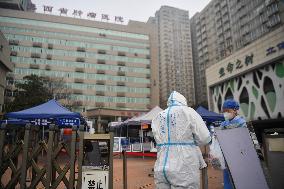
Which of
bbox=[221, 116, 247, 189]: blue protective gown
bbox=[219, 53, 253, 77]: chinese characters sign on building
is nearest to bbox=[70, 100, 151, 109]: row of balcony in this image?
bbox=[219, 53, 253, 77]: chinese characters sign on building

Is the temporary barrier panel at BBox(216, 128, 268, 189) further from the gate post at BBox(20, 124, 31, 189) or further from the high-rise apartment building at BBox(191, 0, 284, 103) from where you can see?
the high-rise apartment building at BBox(191, 0, 284, 103)

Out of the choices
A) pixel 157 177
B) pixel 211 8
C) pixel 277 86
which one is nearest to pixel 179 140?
pixel 157 177

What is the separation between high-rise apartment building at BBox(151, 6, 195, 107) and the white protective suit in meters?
87.4

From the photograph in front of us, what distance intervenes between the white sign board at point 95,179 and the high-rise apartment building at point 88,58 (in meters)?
41.2

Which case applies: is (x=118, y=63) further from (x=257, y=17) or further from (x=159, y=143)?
(x=159, y=143)

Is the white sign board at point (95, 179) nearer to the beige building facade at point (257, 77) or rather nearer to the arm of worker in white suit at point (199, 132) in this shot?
the arm of worker in white suit at point (199, 132)

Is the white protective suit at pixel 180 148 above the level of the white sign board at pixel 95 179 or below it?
above

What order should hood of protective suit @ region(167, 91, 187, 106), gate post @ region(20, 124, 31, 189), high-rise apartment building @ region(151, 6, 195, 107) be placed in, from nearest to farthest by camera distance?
1. hood of protective suit @ region(167, 91, 187, 106)
2. gate post @ region(20, 124, 31, 189)
3. high-rise apartment building @ region(151, 6, 195, 107)

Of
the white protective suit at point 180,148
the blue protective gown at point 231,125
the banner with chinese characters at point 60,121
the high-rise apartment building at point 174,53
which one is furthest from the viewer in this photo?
the high-rise apartment building at point 174,53

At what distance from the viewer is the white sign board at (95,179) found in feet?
12.0

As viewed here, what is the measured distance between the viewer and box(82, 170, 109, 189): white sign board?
3.65 metres

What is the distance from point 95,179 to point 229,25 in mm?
65450

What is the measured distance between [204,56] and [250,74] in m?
53.0

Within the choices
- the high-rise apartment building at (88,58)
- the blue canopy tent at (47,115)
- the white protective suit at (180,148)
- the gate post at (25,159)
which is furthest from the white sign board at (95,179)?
the high-rise apartment building at (88,58)
